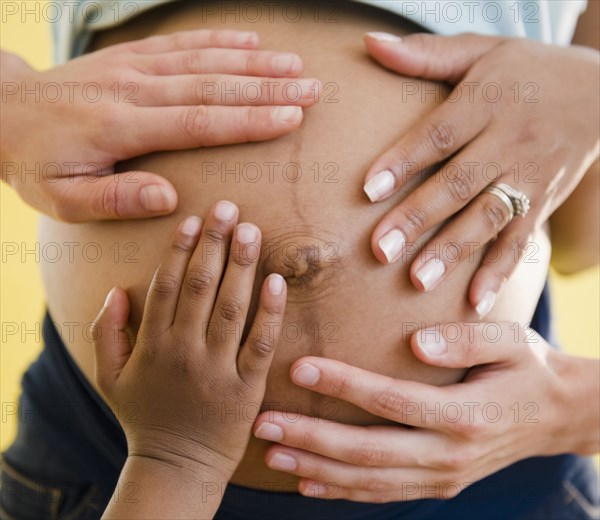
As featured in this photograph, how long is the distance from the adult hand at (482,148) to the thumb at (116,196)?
0.21m

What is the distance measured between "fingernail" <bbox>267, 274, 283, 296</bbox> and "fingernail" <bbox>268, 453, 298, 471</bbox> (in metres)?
0.18

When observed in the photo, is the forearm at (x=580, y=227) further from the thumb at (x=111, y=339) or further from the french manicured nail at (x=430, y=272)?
the thumb at (x=111, y=339)

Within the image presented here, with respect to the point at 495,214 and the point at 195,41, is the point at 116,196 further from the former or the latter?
the point at 495,214

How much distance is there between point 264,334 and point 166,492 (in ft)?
0.56

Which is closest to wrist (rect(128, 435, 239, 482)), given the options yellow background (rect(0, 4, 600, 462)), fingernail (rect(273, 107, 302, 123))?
fingernail (rect(273, 107, 302, 123))

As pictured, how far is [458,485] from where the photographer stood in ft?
2.48

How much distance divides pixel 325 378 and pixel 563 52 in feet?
1.53

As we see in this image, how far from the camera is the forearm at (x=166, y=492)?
2.02 ft

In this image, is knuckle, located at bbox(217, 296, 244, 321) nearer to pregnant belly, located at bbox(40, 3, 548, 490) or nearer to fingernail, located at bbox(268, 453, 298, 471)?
pregnant belly, located at bbox(40, 3, 548, 490)

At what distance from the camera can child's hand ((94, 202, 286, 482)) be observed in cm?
63

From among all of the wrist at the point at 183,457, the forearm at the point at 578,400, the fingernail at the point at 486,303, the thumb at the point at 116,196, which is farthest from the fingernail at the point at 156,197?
the forearm at the point at 578,400

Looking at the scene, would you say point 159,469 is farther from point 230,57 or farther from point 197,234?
point 230,57

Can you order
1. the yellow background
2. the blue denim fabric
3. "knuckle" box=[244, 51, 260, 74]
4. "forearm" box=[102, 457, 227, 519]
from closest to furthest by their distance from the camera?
"forearm" box=[102, 457, 227, 519], "knuckle" box=[244, 51, 260, 74], the blue denim fabric, the yellow background

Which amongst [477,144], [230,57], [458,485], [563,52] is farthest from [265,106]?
[458,485]
